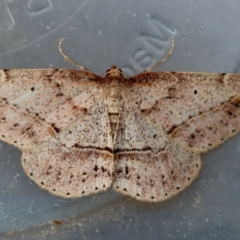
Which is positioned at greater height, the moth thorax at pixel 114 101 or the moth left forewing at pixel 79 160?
the moth thorax at pixel 114 101

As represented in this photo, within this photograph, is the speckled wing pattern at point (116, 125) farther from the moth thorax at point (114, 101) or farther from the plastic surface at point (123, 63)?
the plastic surface at point (123, 63)

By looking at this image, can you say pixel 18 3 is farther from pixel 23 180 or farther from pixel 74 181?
pixel 74 181

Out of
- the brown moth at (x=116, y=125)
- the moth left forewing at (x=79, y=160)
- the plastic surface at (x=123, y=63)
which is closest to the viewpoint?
the brown moth at (x=116, y=125)

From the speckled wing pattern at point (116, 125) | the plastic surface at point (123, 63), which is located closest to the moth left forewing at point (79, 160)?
the speckled wing pattern at point (116, 125)

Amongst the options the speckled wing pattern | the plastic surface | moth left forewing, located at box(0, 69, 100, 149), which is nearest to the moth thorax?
the speckled wing pattern

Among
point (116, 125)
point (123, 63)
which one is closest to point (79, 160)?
point (116, 125)

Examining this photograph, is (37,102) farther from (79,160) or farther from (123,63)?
(123,63)

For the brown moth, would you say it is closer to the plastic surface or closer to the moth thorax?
the moth thorax
